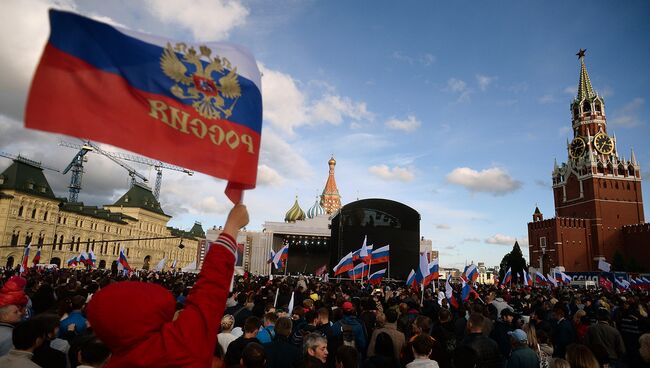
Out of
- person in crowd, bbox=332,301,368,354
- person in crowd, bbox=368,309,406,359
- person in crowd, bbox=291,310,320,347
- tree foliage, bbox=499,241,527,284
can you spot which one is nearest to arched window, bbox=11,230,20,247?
person in crowd, bbox=291,310,320,347

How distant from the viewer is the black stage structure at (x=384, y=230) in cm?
4138

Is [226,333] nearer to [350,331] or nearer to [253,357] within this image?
[350,331]

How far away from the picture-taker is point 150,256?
87.2 meters

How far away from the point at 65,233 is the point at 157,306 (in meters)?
74.5

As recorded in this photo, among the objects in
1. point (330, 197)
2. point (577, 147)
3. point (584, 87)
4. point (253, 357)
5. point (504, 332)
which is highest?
point (584, 87)

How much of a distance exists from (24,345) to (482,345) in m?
5.39

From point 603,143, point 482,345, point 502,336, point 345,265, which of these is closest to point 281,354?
point 482,345

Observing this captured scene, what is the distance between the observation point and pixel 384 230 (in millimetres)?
42062

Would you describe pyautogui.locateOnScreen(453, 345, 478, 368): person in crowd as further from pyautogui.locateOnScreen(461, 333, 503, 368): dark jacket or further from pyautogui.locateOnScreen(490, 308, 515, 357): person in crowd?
pyautogui.locateOnScreen(490, 308, 515, 357): person in crowd

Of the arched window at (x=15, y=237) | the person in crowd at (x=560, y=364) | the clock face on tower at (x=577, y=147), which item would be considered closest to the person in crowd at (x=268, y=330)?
the person in crowd at (x=560, y=364)

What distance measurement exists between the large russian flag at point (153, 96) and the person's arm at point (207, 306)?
0.56 metres

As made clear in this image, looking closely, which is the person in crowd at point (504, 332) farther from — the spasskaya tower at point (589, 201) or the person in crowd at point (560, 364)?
the spasskaya tower at point (589, 201)

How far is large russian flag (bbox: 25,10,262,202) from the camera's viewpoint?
2.06m

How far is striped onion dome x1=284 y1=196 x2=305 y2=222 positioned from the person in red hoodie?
77.8 m
